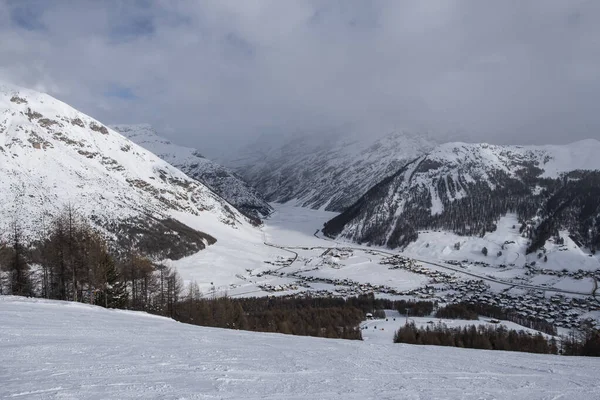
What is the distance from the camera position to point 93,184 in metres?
130

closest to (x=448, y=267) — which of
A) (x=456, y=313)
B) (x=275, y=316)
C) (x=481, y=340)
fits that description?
(x=456, y=313)

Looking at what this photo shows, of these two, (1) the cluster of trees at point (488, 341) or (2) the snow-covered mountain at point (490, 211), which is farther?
(2) the snow-covered mountain at point (490, 211)

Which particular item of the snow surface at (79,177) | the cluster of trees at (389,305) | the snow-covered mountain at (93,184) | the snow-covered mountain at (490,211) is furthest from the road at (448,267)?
the cluster of trees at (389,305)

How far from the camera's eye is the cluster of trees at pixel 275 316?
47250 millimetres

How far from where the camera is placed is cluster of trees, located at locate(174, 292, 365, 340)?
47.2 meters

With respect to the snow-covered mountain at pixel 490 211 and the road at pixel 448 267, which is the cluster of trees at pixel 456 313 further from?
the snow-covered mountain at pixel 490 211

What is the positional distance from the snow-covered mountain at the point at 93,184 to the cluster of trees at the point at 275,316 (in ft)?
167

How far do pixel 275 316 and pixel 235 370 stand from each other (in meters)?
49.9

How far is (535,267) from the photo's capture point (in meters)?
123

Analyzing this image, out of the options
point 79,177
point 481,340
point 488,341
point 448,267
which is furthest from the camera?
point 79,177

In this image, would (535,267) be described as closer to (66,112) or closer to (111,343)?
(111,343)

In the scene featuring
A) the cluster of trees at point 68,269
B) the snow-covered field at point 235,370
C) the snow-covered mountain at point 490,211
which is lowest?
the snow-covered field at point 235,370

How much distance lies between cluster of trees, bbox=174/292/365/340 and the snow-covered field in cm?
3085

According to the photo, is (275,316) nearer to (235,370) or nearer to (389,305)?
(389,305)
